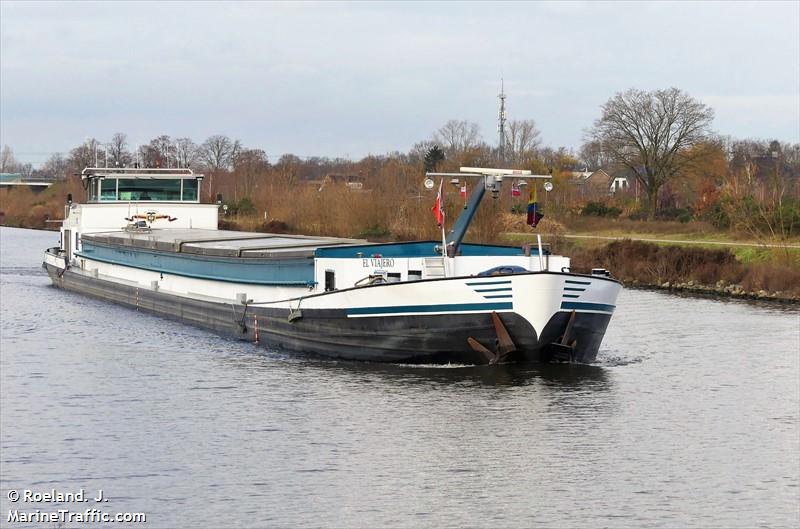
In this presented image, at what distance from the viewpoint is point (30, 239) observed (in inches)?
3110

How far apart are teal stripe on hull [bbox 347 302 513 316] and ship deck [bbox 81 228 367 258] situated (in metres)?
3.77

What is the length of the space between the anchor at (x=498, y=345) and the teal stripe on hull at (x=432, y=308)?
0.22m

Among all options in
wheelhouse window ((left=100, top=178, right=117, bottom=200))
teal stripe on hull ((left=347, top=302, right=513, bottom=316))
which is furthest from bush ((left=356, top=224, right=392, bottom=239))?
teal stripe on hull ((left=347, top=302, right=513, bottom=316))

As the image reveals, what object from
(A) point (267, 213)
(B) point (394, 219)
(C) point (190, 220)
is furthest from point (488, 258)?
(A) point (267, 213)

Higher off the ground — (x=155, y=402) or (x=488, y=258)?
(x=488, y=258)

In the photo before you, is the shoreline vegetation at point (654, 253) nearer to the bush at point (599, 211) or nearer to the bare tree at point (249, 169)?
the bush at point (599, 211)

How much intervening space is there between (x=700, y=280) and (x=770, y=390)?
882 inches

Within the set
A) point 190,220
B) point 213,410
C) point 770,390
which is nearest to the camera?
point 213,410

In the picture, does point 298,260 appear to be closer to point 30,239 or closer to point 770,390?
point 770,390

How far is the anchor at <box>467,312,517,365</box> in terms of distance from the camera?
75.8 ft

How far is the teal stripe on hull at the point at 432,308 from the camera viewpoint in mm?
22938

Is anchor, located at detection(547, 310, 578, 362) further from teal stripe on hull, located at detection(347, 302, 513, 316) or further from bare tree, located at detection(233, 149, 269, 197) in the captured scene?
bare tree, located at detection(233, 149, 269, 197)
